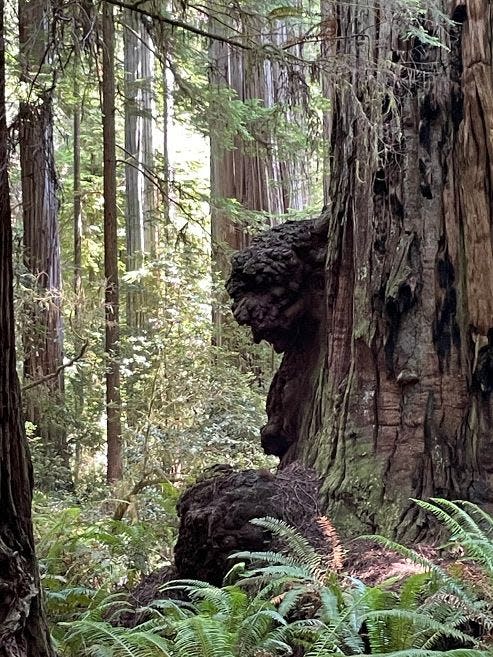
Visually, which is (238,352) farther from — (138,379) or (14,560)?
(14,560)

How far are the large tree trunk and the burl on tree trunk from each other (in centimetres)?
233

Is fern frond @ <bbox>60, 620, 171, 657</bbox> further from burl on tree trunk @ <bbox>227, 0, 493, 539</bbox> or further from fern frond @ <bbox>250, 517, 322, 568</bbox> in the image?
burl on tree trunk @ <bbox>227, 0, 493, 539</bbox>

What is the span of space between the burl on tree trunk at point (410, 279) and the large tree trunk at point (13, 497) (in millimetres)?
2333

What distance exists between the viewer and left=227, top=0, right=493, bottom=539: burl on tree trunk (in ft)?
14.6

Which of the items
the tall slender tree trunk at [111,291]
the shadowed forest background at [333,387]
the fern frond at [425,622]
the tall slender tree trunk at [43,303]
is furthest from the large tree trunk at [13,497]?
the tall slender tree trunk at [111,291]

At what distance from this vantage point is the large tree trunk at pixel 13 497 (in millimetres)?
2500

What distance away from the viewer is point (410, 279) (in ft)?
15.2

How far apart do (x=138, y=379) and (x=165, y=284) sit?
133cm

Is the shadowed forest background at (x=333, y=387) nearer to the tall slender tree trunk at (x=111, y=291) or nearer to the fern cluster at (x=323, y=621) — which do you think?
the fern cluster at (x=323, y=621)

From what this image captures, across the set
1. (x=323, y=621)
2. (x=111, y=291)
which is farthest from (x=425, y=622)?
(x=111, y=291)

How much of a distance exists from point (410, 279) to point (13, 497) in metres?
2.96

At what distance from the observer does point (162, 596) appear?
4414mm

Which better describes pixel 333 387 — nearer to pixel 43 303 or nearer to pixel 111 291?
pixel 111 291

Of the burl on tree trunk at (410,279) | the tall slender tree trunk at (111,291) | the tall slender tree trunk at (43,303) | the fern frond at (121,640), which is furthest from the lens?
the tall slender tree trunk at (43,303)
